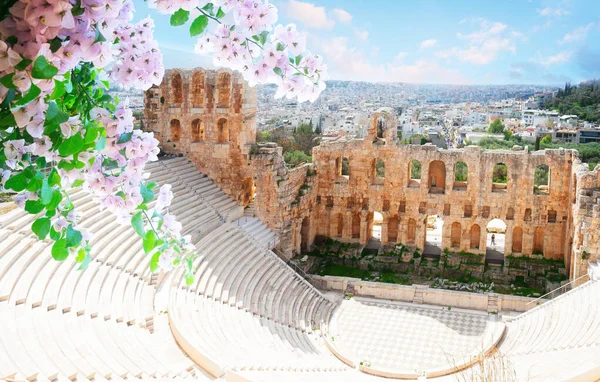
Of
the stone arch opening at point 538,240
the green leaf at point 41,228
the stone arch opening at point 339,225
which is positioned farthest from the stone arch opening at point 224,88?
the green leaf at point 41,228

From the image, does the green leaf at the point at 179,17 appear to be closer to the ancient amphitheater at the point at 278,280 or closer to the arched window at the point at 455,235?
the ancient amphitheater at the point at 278,280

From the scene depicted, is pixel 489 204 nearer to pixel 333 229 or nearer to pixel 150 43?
pixel 333 229

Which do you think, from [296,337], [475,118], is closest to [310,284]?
[296,337]

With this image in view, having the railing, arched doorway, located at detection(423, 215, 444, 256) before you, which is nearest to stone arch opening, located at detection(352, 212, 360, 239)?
arched doorway, located at detection(423, 215, 444, 256)

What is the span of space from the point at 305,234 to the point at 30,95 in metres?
26.7

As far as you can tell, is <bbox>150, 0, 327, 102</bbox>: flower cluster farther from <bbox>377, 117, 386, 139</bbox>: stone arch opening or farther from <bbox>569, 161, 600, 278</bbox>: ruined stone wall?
<bbox>377, 117, 386, 139</bbox>: stone arch opening

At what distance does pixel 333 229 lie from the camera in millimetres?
30547

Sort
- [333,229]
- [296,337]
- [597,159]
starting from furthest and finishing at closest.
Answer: [597,159], [333,229], [296,337]

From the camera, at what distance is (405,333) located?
2166 centimetres

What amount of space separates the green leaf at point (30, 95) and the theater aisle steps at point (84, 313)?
843 centimetres

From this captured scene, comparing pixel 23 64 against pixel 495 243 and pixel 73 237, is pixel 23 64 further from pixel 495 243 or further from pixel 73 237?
pixel 495 243

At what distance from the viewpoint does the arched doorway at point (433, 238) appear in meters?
29.3

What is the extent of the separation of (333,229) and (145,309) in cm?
1516

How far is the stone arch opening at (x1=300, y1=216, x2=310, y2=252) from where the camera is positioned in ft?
97.2
